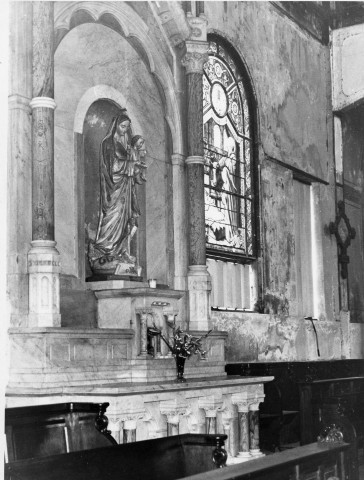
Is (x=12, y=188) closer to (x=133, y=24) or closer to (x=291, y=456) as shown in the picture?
Answer: (x=133, y=24)

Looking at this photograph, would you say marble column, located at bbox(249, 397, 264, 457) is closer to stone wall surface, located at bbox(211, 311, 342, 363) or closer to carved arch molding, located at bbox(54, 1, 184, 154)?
stone wall surface, located at bbox(211, 311, 342, 363)

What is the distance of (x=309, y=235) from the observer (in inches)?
596

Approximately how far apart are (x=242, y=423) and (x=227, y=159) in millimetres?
4541

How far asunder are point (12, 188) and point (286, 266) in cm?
664

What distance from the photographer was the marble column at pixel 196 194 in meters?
10.4

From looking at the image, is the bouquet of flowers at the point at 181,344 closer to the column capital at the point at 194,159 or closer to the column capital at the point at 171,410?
the column capital at the point at 171,410

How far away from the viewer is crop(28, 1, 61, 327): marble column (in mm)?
7898

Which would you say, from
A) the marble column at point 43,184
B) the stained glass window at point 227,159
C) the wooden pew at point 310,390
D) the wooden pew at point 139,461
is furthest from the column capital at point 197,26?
the wooden pew at point 139,461

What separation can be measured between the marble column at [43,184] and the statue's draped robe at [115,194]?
121 cm

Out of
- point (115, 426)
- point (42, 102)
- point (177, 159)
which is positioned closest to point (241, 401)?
point (115, 426)

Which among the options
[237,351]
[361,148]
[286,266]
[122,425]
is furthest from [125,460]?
[361,148]

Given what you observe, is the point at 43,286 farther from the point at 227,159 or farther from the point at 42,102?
the point at 227,159

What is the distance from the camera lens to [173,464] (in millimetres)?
5910

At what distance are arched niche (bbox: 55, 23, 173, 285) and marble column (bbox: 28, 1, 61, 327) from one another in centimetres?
71
